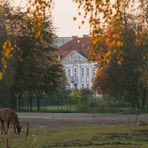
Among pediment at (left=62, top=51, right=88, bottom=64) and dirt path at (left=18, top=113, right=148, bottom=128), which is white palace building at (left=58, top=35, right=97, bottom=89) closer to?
pediment at (left=62, top=51, right=88, bottom=64)

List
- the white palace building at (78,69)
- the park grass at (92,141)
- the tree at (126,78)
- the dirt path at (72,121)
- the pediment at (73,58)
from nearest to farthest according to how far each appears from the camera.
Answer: the park grass at (92,141)
the dirt path at (72,121)
the tree at (126,78)
the white palace building at (78,69)
the pediment at (73,58)

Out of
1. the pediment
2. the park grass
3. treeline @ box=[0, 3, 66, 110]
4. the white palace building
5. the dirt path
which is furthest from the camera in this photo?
the pediment

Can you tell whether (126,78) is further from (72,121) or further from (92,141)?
(92,141)

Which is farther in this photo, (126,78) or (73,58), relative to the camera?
(73,58)

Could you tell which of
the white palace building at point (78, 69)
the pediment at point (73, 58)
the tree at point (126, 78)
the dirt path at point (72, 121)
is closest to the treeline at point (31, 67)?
the tree at point (126, 78)

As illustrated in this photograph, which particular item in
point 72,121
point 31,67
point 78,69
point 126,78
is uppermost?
point 78,69

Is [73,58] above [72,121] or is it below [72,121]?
above

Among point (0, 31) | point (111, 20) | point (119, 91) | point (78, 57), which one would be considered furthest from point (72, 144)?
point (78, 57)

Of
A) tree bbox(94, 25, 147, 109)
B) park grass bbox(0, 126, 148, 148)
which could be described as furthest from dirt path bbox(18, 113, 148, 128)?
tree bbox(94, 25, 147, 109)

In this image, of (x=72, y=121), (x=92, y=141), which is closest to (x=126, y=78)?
→ (x=72, y=121)

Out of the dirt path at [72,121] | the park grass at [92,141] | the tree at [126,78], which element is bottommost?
the park grass at [92,141]

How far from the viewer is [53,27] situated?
235ft

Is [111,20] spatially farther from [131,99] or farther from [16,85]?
[131,99]

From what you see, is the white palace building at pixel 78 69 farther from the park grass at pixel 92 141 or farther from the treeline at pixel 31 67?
the park grass at pixel 92 141
